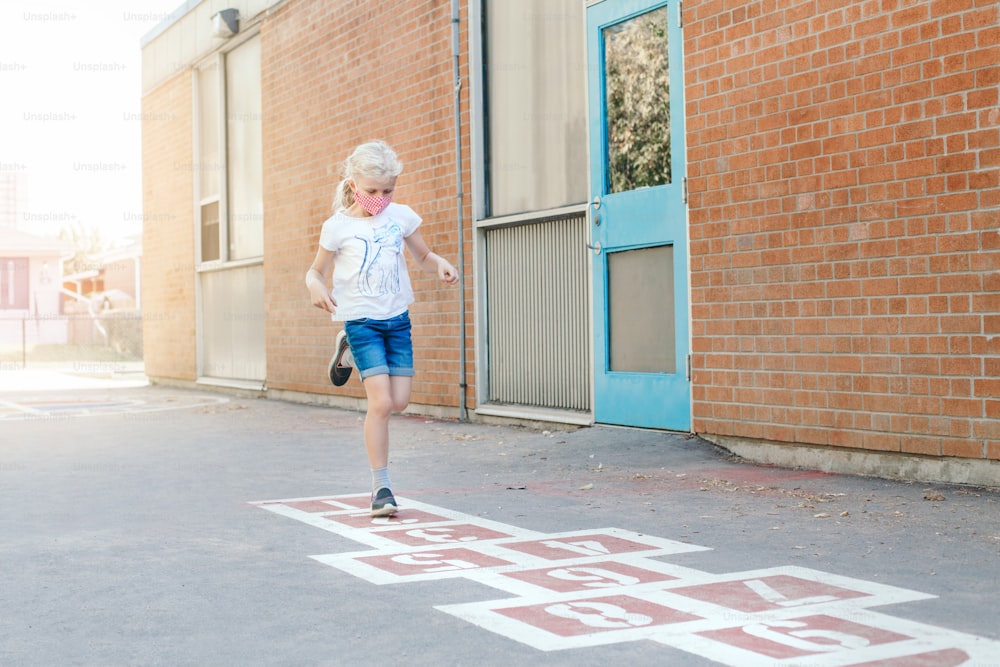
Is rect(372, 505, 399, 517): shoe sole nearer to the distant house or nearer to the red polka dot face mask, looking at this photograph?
the red polka dot face mask

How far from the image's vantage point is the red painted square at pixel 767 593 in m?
3.91

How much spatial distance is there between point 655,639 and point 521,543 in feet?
5.47

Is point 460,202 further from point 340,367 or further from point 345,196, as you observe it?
→ point 340,367

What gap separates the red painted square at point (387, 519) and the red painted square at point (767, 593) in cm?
188

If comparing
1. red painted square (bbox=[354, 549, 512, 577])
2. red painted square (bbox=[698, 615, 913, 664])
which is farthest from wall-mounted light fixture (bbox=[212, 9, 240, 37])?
red painted square (bbox=[698, 615, 913, 664])

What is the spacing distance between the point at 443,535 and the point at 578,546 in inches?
25.7

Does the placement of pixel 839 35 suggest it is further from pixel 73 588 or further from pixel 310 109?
pixel 310 109

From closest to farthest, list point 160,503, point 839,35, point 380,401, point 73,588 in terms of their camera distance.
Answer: point 73,588
point 380,401
point 160,503
point 839,35

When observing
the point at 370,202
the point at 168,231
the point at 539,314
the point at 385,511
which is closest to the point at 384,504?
the point at 385,511

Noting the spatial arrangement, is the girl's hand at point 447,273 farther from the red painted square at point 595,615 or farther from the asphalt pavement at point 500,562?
the red painted square at point 595,615

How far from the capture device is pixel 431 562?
4730mm

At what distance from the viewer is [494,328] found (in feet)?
36.1

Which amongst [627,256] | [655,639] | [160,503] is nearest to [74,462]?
[160,503]

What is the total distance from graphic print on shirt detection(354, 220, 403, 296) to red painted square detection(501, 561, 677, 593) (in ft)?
6.13
